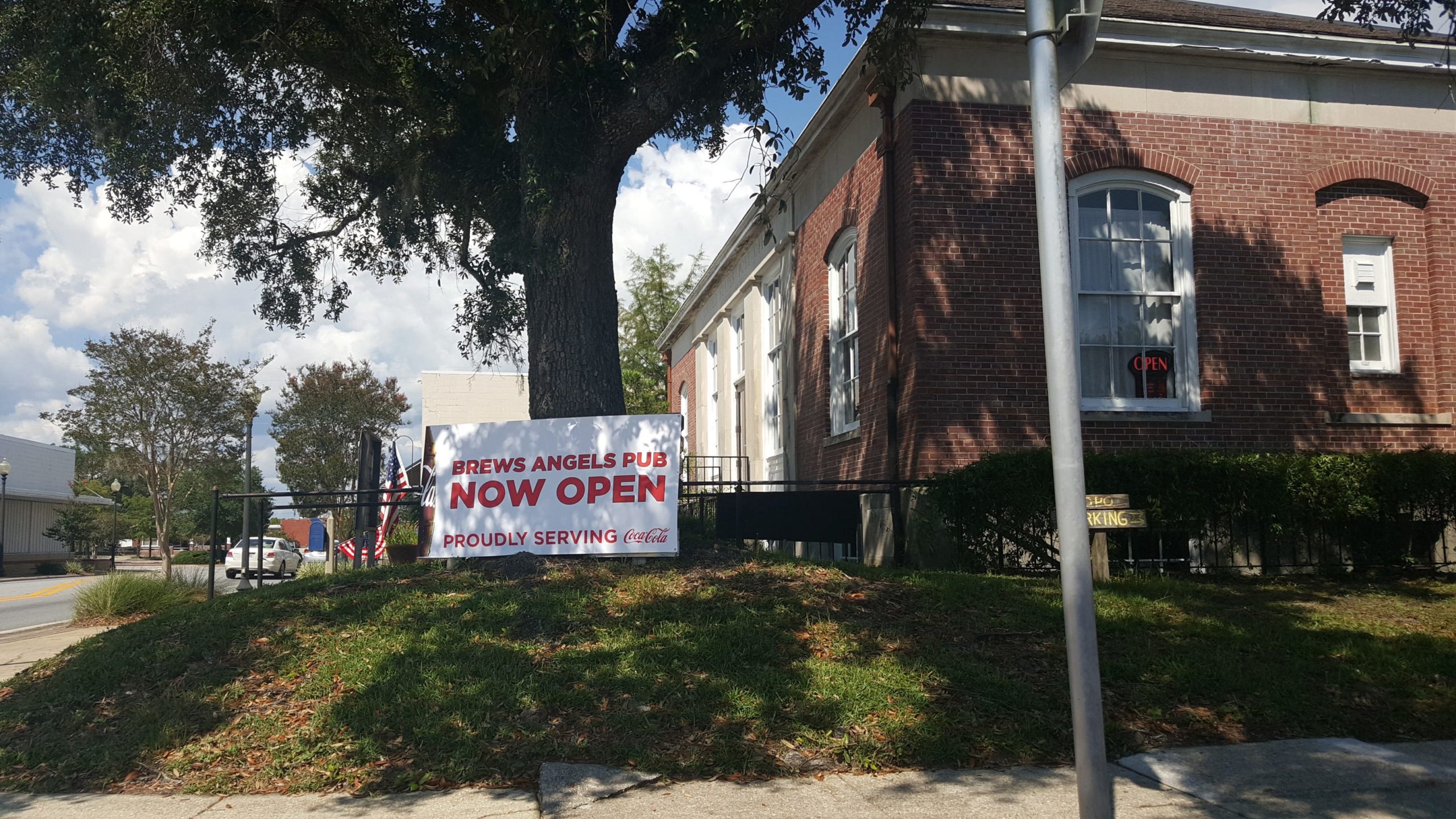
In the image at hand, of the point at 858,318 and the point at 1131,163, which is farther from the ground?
the point at 1131,163

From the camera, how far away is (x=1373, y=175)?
13289 millimetres

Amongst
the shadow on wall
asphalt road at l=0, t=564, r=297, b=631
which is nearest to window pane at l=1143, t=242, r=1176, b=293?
the shadow on wall

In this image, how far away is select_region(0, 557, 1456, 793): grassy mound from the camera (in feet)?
18.9

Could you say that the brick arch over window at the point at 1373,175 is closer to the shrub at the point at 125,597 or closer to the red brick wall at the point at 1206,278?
the red brick wall at the point at 1206,278

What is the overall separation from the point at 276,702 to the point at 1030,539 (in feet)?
23.2

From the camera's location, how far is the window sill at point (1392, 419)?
12734mm

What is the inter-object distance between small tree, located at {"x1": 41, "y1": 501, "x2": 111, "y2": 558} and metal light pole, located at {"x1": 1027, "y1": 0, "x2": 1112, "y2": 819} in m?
54.5

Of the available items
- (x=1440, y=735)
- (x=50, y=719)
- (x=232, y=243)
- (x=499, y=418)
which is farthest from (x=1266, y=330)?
(x=499, y=418)

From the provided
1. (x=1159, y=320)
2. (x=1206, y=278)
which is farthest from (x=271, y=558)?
(x=1206, y=278)

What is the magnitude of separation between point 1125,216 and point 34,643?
51.2ft

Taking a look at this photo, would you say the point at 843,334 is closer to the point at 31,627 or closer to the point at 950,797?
the point at 950,797

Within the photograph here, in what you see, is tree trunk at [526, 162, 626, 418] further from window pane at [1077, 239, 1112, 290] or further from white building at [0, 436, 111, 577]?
white building at [0, 436, 111, 577]

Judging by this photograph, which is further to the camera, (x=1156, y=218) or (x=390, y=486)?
(x=390, y=486)

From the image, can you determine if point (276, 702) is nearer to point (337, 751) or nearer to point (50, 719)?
point (337, 751)
